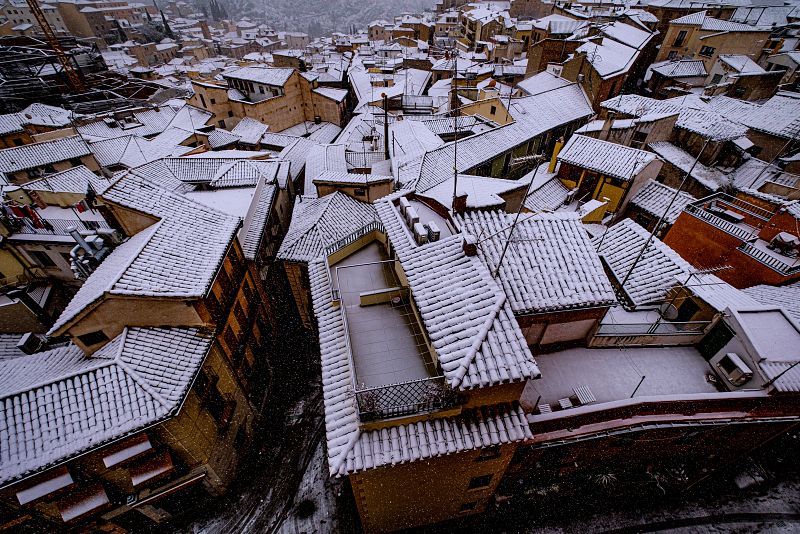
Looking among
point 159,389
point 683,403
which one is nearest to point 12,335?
point 159,389

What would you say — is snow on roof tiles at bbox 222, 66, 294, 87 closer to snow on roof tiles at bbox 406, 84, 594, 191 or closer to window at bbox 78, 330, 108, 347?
snow on roof tiles at bbox 406, 84, 594, 191

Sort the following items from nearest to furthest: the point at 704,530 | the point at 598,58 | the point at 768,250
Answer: the point at 704,530 < the point at 768,250 < the point at 598,58

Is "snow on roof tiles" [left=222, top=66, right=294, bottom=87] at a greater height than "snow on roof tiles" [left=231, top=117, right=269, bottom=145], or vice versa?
"snow on roof tiles" [left=222, top=66, right=294, bottom=87]

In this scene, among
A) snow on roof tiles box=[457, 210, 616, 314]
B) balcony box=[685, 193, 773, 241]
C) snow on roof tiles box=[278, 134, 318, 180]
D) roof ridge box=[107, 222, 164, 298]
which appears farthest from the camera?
snow on roof tiles box=[278, 134, 318, 180]

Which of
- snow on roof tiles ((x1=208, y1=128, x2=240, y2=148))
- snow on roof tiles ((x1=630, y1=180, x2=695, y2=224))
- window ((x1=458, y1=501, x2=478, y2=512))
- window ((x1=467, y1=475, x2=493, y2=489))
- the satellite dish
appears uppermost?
snow on roof tiles ((x1=208, y1=128, x2=240, y2=148))

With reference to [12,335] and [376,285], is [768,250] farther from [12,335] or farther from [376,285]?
[12,335]

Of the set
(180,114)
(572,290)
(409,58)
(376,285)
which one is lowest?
(572,290)

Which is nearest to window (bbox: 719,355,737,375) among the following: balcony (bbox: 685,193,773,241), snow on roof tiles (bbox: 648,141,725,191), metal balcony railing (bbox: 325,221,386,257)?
balcony (bbox: 685,193,773,241)
